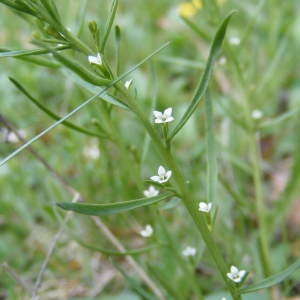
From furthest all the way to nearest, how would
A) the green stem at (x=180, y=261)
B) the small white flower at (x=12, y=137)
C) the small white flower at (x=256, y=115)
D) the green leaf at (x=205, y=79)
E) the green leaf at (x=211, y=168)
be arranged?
the small white flower at (x=256, y=115) < the small white flower at (x=12, y=137) < the green stem at (x=180, y=261) < the green leaf at (x=211, y=168) < the green leaf at (x=205, y=79)

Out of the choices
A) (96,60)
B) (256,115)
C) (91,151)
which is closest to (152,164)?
(91,151)

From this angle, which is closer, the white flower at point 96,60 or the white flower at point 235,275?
the white flower at point 96,60

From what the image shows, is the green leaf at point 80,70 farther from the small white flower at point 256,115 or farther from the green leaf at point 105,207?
the small white flower at point 256,115

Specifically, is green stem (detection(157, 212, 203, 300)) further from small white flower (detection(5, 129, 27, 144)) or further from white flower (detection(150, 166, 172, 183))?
small white flower (detection(5, 129, 27, 144))

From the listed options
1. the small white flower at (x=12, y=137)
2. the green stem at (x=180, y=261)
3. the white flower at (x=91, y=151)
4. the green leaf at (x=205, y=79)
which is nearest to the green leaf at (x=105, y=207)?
the green leaf at (x=205, y=79)

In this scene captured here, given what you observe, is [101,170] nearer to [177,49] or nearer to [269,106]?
[269,106]

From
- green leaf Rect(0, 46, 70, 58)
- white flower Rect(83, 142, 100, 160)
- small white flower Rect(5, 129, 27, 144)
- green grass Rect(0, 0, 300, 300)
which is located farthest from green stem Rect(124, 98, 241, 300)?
white flower Rect(83, 142, 100, 160)

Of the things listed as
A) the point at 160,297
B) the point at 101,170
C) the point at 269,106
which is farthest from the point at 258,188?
the point at 269,106
